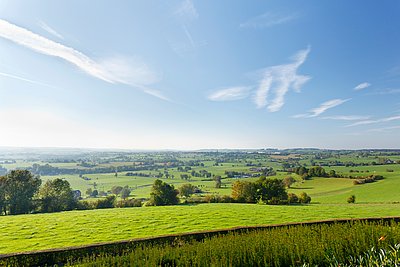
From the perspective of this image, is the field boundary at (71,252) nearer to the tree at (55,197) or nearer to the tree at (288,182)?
the tree at (55,197)

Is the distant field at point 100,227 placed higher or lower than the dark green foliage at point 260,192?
higher

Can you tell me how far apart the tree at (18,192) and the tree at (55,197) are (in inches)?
60.5

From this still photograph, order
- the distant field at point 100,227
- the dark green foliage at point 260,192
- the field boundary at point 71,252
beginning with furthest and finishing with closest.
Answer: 1. the dark green foliage at point 260,192
2. the distant field at point 100,227
3. the field boundary at point 71,252

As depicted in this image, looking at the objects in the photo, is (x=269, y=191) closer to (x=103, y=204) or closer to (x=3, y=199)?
(x=103, y=204)

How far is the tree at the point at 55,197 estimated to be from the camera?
33281 millimetres

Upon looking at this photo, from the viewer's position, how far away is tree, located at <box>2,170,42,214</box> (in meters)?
32.8

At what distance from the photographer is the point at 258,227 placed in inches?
463

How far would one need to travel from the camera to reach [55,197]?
3441cm

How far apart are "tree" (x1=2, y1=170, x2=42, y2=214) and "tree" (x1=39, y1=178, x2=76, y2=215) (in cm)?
154

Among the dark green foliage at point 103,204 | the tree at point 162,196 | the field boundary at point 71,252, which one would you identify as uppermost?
the field boundary at point 71,252

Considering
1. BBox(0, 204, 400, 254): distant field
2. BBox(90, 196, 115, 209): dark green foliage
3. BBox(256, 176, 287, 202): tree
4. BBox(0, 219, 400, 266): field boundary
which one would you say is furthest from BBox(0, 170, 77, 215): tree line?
BBox(0, 219, 400, 266): field boundary

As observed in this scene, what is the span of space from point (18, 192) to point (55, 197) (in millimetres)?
4443

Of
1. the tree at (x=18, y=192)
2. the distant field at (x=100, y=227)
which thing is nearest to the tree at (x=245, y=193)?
the distant field at (x=100, y=227)

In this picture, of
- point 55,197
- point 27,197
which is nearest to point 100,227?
point 55,197
